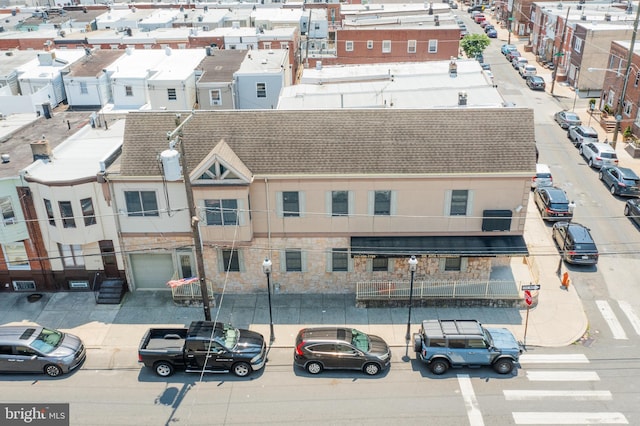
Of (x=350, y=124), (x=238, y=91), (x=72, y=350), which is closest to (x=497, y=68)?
(x=238, y=91)

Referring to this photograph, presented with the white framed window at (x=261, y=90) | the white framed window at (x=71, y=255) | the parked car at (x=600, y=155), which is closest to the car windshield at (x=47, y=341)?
the white framed window at (x=71, y=255)

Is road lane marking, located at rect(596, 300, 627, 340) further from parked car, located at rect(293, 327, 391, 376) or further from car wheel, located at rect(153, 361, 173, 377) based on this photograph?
car wheel, located at rect(153, 361, 173, 377)

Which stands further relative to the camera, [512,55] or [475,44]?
[512,55]

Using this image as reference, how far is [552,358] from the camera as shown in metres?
24.6

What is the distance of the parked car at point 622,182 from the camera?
38562mm

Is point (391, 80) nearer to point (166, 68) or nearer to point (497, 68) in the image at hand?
point (166, 68)

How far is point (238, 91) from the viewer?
1868 inches

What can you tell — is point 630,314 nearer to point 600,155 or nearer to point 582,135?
point 600,155

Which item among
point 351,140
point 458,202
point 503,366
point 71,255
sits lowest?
point 503,366

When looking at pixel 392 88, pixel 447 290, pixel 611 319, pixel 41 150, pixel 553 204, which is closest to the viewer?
pixel 611 319

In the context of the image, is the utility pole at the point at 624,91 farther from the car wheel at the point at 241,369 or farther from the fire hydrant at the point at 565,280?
the car wheel at the point at 241,369

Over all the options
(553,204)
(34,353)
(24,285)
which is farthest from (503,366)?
(24,285)

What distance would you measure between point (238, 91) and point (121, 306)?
2420 cm

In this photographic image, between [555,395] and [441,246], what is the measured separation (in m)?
8.59
